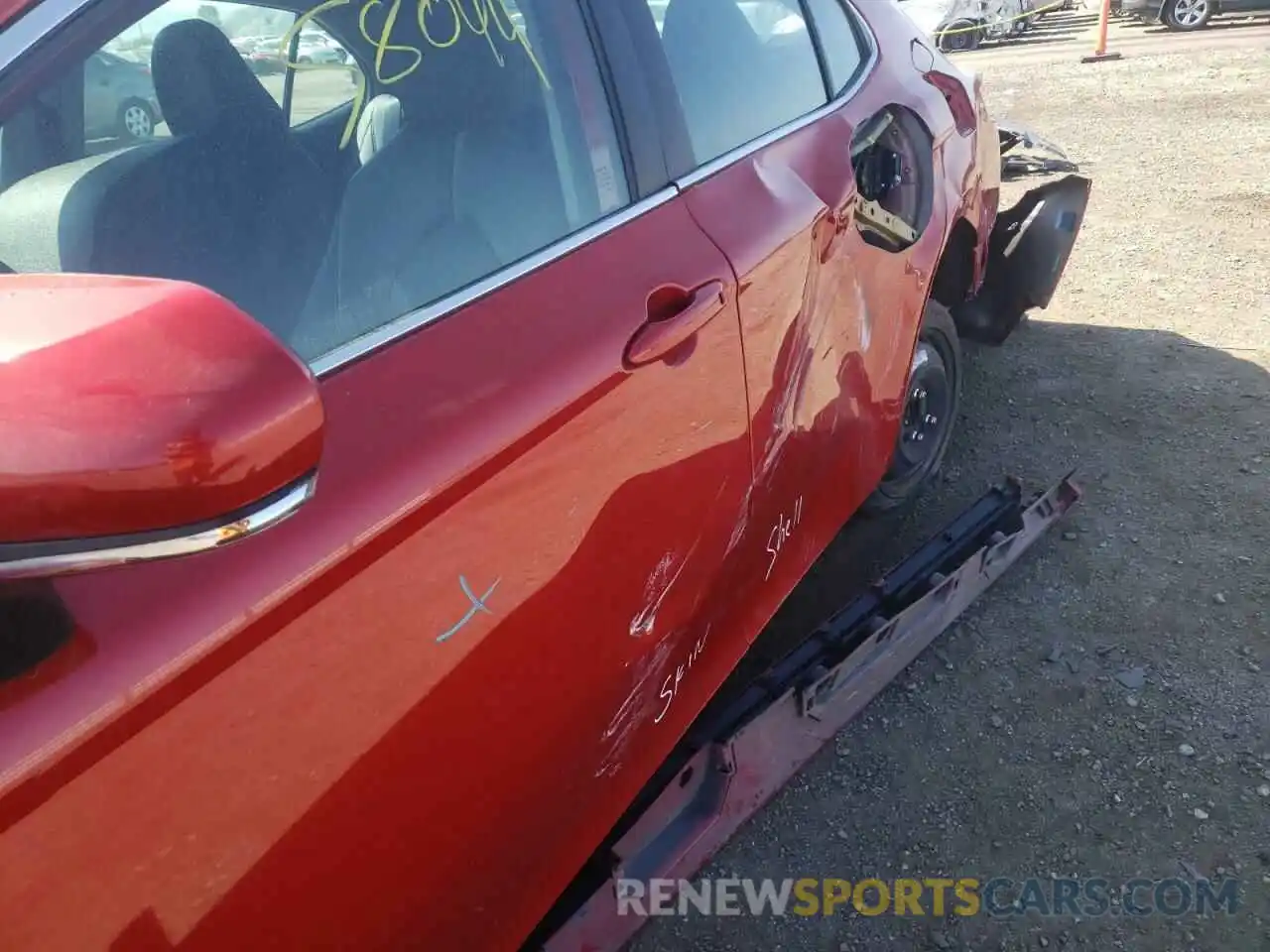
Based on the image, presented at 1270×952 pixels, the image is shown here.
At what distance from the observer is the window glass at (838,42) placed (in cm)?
239

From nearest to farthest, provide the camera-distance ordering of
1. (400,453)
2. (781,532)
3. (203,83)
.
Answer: (400,453)
(203,83)
(781,532)

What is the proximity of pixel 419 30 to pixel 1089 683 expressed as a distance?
83.9 inches

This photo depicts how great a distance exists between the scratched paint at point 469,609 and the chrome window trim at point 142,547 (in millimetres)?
389

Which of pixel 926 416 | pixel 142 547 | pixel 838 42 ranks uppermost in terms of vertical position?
pixel 142 547

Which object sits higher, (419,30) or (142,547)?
(419,30)

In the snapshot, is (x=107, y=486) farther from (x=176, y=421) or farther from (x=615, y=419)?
(x=615, y=419)

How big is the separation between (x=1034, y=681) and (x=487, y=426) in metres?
1.83

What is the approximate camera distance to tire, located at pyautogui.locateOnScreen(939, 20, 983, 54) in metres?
13.5

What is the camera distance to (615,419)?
4.74ft

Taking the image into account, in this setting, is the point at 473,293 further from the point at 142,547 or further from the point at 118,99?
the point at 142,547

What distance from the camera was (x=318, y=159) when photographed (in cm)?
140

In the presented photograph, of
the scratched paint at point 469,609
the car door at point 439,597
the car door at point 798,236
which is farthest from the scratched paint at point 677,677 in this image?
the scratched paint at point 469,609

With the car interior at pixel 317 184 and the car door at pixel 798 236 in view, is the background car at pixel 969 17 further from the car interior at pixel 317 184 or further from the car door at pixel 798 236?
the car interior at pixel 317 184

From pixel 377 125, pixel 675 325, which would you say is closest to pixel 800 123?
pixel 675 325
